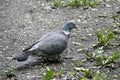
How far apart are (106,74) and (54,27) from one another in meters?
2.64

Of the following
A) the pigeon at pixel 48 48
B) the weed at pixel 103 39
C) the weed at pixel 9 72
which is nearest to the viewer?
the weed at pixel 9 72

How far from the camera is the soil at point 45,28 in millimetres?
5902

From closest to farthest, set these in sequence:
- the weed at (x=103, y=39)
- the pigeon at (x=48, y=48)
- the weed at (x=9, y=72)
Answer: the weed at (x=9, y=72) < the pigeon at (x=48, y=48) < the weed at (x=103, y=39)

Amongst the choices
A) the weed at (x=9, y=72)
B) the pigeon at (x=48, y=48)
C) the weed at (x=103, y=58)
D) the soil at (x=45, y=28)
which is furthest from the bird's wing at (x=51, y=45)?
the weed at (x=103, y=58)

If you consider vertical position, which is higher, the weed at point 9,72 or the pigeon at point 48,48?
the pigeon at point 48,48

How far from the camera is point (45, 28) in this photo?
796cm

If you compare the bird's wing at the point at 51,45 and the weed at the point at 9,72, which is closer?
the weed at the point at 9,72

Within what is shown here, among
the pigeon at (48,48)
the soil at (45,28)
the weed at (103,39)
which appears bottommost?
the soil at (45,28)

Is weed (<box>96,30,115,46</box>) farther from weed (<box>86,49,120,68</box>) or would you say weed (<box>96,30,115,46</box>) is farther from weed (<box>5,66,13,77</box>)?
weed (<box>5,66,13,77</box>)

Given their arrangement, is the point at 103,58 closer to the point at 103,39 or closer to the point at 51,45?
the point at 103,39

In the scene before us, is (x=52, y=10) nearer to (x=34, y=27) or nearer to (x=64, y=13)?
(x=64, y=13)

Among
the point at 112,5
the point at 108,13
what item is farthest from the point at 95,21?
the point at 112,5

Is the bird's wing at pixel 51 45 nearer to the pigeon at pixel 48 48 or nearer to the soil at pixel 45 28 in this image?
the pigeon at pixel 48 48

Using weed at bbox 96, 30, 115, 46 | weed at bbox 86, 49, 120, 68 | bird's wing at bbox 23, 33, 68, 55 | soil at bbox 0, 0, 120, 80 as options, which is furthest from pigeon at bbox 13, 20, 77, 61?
weed at bbox 96, 30, 115, 46
